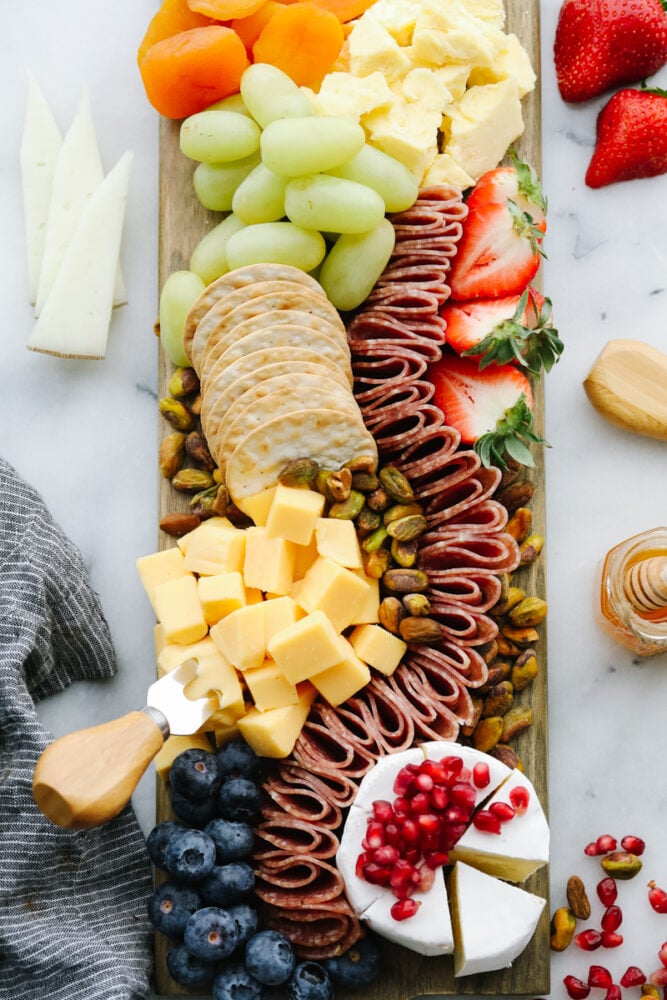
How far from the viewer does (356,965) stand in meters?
1.95

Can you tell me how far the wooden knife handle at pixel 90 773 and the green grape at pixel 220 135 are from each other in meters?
1.09

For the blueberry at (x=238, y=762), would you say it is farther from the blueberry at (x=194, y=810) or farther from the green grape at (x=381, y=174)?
the green grape at (x=381, y=174)

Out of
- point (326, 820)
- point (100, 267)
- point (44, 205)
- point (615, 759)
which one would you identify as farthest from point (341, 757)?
A: point (44, 205)

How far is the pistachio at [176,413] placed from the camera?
2162 millimetres

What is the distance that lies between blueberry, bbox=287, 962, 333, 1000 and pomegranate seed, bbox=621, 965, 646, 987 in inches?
24.3

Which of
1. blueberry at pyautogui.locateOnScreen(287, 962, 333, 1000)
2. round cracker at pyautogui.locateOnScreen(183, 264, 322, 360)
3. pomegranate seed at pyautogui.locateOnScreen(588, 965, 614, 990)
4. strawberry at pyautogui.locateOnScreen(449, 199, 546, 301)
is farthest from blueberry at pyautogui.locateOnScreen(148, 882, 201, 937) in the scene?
strawberry at pyautogui.locateOnScreen(449, 199, 546, 301)

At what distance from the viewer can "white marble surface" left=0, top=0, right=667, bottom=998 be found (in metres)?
2.22

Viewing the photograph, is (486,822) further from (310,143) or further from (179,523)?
(310,143)

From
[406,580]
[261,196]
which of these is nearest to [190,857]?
[406,580]

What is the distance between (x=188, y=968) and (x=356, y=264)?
129cm

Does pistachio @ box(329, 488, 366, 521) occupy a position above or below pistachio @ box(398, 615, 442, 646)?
above

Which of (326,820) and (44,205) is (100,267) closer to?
(44,205)

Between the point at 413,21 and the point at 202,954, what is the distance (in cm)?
175

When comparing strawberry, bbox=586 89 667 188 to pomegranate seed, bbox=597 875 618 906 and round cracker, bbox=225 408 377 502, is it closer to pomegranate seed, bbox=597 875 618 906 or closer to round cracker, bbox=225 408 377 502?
round cracker, bbox=225 408 377 502
